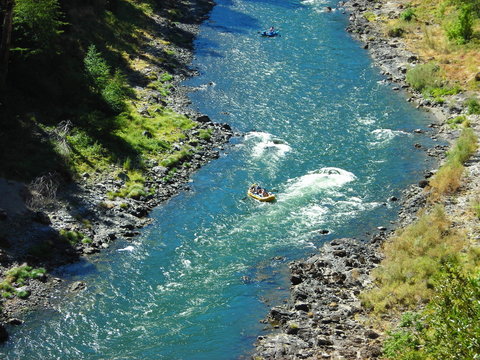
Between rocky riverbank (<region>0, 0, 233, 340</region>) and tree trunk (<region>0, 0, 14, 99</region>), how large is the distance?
10535mm

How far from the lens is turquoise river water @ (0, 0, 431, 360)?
3170 centimetres

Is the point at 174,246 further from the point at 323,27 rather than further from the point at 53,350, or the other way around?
the point at 323,27

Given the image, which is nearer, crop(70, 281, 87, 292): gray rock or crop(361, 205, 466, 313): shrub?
crop(361, 205, 466, 313): shrub

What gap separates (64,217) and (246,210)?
490 inches

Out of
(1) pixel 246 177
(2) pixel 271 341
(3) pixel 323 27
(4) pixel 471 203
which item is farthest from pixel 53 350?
(3) pixel 323 27

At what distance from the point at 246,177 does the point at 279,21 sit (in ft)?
137

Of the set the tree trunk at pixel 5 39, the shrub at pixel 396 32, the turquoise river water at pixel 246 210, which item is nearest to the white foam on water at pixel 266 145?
the turquoise river water at pixel 246 210

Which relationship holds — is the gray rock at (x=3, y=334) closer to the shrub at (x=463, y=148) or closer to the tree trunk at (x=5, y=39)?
the tree trunk at (x=5, y=39)

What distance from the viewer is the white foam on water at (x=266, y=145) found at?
167ft

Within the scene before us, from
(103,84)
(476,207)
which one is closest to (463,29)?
(476,207)

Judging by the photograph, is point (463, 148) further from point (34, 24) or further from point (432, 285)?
point (34, 24)

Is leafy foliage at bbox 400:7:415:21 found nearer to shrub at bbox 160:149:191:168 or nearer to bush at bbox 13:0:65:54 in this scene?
shrub at bbox 160:149:191:168

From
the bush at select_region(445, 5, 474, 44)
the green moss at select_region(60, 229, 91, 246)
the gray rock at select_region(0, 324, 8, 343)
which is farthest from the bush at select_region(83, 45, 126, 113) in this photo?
the bush at select_region(445, 5, 474, 44)

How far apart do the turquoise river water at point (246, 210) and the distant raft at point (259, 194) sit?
1.69 ft
